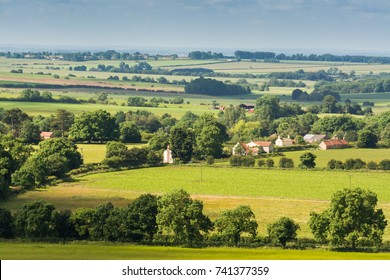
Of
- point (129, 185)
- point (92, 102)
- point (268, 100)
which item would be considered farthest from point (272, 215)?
point (92, 102)

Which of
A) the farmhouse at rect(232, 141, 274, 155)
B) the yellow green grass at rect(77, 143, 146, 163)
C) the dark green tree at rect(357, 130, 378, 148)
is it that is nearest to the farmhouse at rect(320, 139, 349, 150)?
the dark green tree at rect(357, 130, 378, 148)

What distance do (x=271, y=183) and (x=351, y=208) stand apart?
22041 millimetres

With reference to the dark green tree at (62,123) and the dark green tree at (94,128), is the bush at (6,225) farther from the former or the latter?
the dark green tree at (62,123)

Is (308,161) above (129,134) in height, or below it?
above

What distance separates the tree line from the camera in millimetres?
41219

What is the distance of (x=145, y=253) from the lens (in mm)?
38375

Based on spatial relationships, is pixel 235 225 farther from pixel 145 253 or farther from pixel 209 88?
pixel 209 88

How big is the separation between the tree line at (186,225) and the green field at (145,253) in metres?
1.31

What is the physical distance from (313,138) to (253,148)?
49.1ft

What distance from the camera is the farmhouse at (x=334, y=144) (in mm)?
85500

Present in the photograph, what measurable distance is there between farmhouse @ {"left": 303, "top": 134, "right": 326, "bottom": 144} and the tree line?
4977 cm

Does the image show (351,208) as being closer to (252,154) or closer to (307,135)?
(252,154)

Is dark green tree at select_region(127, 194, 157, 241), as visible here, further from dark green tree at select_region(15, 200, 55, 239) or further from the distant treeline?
the distant treeline

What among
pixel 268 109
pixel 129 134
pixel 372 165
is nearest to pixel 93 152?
pixel 129 134
